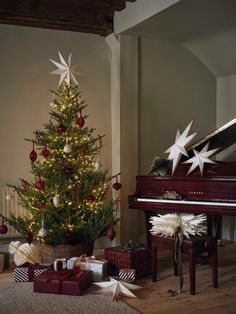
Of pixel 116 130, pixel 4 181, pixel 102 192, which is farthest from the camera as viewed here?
pixel 116 130

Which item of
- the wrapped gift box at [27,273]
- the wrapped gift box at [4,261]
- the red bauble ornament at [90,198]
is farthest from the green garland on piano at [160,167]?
the wrapped gift box at [4,261]

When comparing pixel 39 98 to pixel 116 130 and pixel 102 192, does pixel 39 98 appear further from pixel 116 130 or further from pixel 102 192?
pixel 102 192

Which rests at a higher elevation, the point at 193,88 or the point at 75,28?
the point at 75,28

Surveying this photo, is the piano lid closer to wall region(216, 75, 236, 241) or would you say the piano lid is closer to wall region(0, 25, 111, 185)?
wall region(216, 75, 236, 241)

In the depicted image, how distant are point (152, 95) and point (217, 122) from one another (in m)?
1.14

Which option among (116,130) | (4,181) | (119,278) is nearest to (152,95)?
(116,130)

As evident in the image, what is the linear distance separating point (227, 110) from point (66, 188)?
2.72 metres

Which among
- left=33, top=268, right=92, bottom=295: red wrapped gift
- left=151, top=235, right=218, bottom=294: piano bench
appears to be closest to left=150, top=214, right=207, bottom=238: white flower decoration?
left=151, top=235, right=218, bottom=294: piano bench

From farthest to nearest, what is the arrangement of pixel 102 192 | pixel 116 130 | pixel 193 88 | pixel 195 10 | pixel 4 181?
pixel 193 88 → pixel 116 130 → pixel 4 181 → pixel 102 192 → pixel 195 10

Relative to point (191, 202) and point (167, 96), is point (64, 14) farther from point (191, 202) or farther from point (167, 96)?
point (191, 202)

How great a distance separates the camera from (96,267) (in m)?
3.92

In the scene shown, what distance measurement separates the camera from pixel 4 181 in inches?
197

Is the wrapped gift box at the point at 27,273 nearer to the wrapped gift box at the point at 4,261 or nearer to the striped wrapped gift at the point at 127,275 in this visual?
the wrapped gift box at the point at 4,261

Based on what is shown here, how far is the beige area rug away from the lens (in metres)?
3.24
